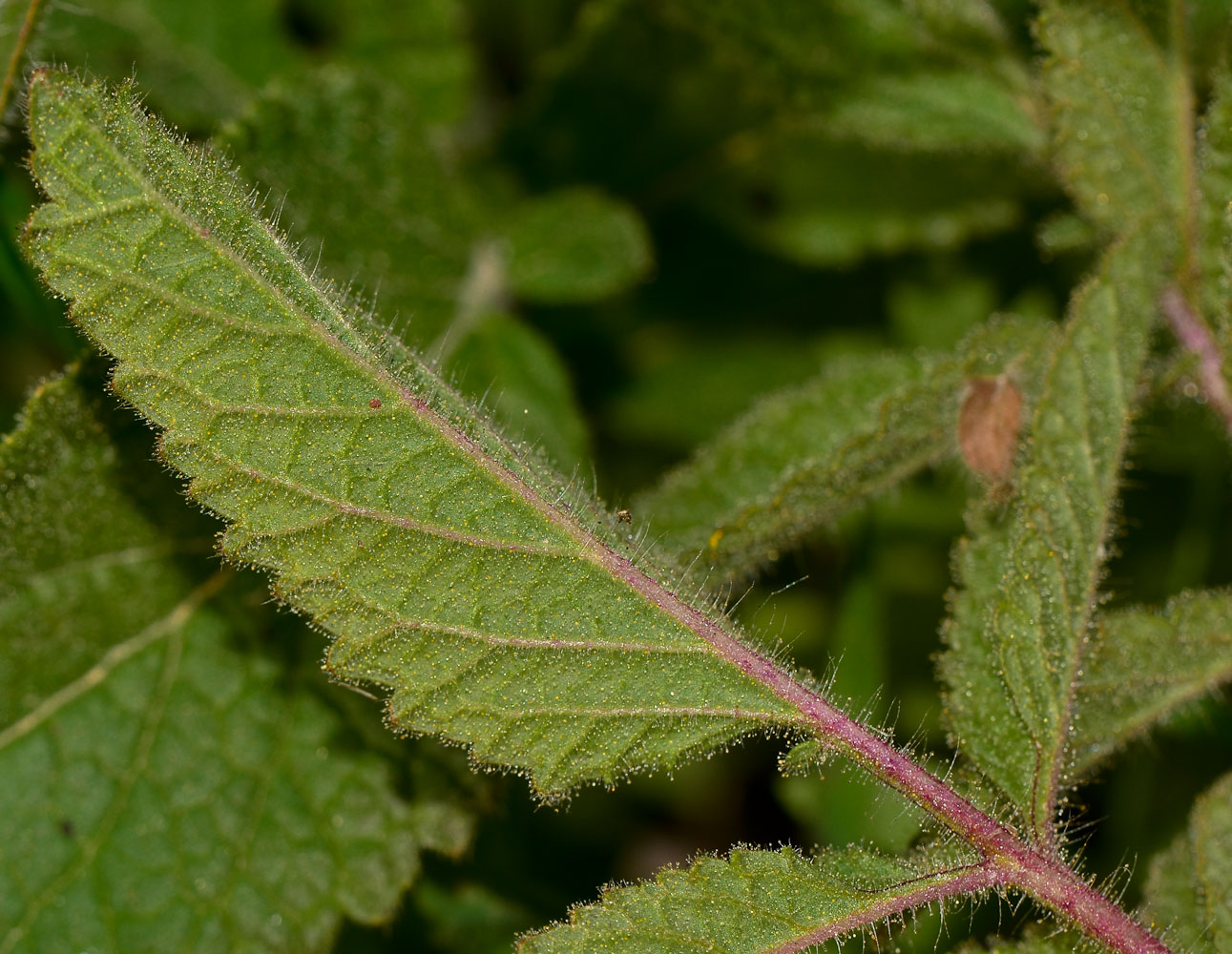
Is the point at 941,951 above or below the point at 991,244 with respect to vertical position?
below

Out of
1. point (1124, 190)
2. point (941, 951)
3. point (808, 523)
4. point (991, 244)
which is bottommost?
point (941, 951)

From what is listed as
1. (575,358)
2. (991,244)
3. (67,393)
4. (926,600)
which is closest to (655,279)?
(575,358)

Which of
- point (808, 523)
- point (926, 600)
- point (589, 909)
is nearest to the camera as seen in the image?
point (589, 909)

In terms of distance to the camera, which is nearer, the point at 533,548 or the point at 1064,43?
the point at 533,548

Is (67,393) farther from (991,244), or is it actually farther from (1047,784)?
(991,244)

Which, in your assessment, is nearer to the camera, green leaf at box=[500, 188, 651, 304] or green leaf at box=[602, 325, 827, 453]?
green leaf at box=[500, 188, 651, 304]

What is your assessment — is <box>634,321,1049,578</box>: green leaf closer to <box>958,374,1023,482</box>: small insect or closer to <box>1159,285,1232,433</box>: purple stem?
<box>958,374,1023,482</box>: small insect

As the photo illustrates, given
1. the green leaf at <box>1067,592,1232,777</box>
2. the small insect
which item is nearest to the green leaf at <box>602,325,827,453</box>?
the small insect

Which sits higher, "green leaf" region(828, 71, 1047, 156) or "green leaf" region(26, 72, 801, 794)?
"green leaf" region(828, 71, 1047, 156)
